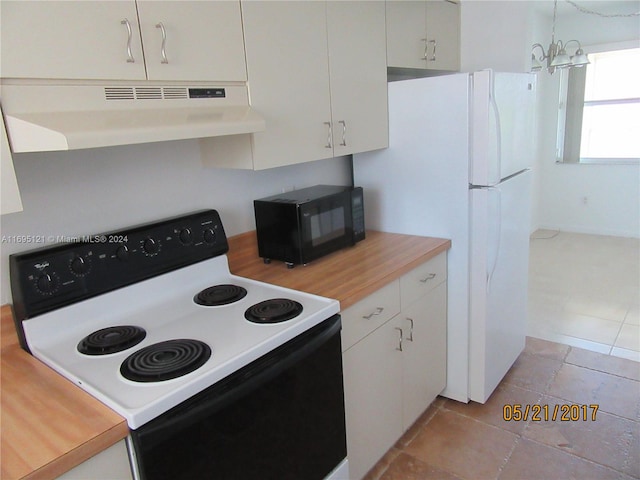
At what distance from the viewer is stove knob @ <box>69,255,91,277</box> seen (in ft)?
4.61

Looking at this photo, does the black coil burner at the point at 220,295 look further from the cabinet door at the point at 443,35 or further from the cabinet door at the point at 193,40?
the cabinet door at the point at 443,35

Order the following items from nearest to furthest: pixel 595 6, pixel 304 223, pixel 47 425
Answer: pixel 47 425, pixel 304 223, pixel 595 6

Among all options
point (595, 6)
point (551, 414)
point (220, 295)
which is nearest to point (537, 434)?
point (551, 414)

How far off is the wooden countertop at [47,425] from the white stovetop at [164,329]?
0.10 ft

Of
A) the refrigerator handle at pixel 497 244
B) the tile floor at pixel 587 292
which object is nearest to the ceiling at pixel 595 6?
the tile floor at pixel 587 292

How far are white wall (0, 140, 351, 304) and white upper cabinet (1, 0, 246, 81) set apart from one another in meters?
0.38

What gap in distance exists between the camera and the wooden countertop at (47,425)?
2.91 ft

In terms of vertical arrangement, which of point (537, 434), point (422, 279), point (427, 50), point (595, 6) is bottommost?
point (537, 434)

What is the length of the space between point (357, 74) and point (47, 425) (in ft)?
5.66

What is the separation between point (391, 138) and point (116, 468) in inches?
72.7

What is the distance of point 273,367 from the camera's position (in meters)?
1.29

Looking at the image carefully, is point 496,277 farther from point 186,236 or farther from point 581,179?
point 581,179

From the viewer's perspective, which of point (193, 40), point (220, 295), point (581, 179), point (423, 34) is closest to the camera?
point (193, 40)
